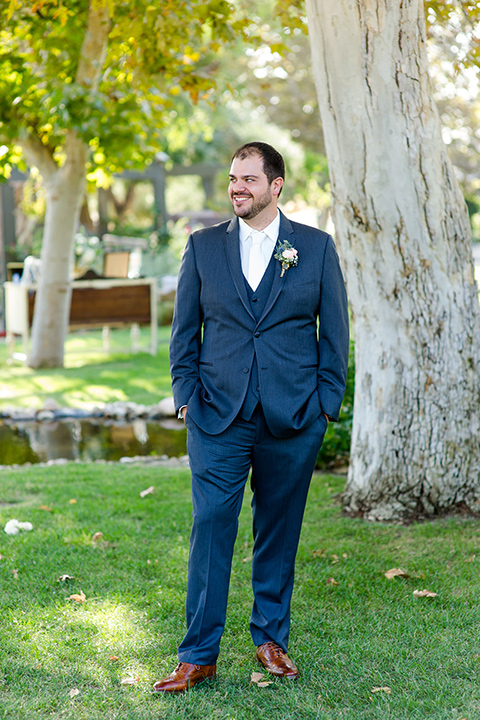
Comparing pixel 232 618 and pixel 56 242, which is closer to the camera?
pixel 232 618

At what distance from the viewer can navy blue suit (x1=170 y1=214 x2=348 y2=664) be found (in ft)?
10.4

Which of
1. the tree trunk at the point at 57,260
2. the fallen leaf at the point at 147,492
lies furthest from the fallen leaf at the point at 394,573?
the tree trunk at the point at 57,260

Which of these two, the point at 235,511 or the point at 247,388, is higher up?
the point at 247,388

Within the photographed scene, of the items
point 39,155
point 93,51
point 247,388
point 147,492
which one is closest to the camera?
point 247,388

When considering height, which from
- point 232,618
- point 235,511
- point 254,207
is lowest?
point 232,618

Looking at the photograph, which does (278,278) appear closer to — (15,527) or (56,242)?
(15,527)

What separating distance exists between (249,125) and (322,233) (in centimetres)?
2956

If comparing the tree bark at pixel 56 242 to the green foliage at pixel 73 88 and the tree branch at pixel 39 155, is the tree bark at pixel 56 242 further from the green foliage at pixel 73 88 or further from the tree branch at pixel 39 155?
the green foliage at pixel 73 88

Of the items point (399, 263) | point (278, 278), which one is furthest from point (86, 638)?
point (399, 263)

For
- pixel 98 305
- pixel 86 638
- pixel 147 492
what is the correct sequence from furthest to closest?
1. pixel 98 305
2. pixel 147 492
3. pixel 86 638

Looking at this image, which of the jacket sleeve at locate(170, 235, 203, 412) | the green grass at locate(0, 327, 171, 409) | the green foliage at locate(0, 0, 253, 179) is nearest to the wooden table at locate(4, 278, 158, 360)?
the green grass at locate(0, 327, 171, 409)

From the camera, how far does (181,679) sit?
318 centimetres

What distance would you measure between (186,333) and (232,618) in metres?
1.51

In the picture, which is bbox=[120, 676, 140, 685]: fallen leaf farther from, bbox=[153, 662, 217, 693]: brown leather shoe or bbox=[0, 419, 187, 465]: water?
bbox=[0, 419, 187, 465]: water
